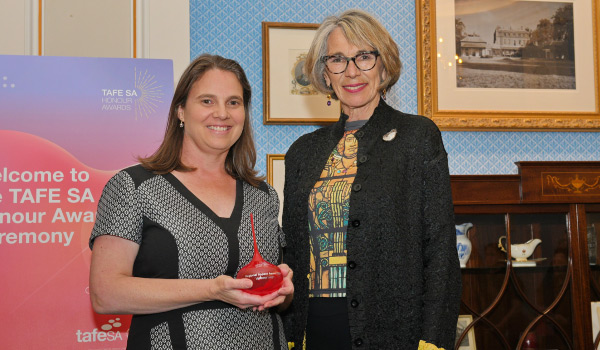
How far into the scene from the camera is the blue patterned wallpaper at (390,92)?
3.13 m

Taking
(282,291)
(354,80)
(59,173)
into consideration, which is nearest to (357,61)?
(354,80)

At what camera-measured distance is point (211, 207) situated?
172 centimetres

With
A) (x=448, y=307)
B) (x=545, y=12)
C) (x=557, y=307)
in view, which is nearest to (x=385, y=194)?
(x=448, y=307)

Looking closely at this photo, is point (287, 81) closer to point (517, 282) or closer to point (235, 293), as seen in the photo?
point (517, 282)

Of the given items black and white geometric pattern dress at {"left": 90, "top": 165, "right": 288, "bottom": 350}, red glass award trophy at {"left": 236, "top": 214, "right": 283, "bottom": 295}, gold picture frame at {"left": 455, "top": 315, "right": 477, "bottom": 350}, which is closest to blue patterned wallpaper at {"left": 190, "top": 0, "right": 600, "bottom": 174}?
gold picture frame at {"left": 455, "top": 315, "right": 477, "bottom": 350}

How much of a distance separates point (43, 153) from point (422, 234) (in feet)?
5.02

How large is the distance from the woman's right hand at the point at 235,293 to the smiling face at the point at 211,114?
0.46 metres

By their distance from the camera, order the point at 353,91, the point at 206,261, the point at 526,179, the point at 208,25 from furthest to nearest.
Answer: the point at 208,25
the point at 526,179
the point at 353,91
the point at 206,261

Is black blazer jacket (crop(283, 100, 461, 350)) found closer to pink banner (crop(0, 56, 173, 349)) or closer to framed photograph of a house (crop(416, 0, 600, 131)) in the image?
pink banner (crop(0, 56, 173, 349))

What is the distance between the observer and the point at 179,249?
1609 mm

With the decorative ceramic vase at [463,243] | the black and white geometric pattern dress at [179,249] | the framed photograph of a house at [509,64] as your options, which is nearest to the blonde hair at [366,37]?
the black and white geometric pattern dress at [179,249]

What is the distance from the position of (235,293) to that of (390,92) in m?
1.96

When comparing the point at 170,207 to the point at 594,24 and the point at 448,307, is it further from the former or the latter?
the point at 594,24

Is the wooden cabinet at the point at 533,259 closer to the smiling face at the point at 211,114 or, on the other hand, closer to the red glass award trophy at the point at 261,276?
the smiling face at the point at 211,114
